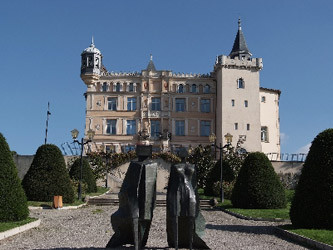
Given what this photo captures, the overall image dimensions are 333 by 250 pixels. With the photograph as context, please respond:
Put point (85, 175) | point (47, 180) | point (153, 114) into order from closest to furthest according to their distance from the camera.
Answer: point (47, 180)
point (85, 175)
point (153, 114)

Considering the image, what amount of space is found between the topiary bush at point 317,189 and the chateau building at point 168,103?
113 feet

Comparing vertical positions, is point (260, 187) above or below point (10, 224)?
above

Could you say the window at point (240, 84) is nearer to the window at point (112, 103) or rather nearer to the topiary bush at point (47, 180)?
the window at point (112, 103)

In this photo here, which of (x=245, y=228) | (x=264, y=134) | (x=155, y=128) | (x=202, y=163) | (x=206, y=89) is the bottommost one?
(x=245, y=228)

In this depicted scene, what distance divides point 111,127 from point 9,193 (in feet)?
117

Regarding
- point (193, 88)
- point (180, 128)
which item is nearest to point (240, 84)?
point (193, 88)

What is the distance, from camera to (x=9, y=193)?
41.7 ft

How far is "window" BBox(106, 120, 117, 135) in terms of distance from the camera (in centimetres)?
4812

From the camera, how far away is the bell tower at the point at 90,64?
4853 centimetres

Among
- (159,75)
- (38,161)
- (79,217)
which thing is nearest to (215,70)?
(159,75)

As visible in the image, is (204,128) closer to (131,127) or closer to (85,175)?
(131,127)

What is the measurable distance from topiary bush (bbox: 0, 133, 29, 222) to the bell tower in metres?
35.8

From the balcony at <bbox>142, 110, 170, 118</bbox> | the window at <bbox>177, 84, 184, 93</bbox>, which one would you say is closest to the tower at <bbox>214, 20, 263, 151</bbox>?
the window at <bbox>177, 84, 184, 93</bbox>

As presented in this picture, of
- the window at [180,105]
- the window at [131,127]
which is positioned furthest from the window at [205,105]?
the window at [131,127]
